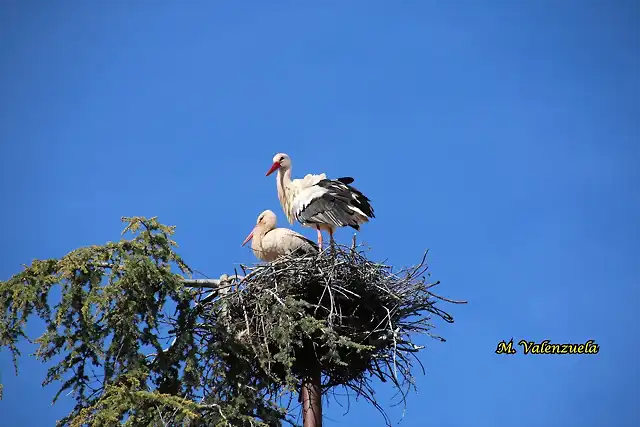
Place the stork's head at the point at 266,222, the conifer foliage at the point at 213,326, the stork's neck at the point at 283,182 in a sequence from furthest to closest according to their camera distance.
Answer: the stork's neck at the point at 283,182, the stork's head at the point at 266,222, the conifer foliage at the point at 213,326

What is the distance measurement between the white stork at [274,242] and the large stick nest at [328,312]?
124 centimetres

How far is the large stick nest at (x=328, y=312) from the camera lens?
1012cm

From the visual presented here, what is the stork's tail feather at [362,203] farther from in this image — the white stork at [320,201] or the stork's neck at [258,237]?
the stork's neck at [258,237]

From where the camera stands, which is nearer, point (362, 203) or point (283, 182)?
point (362, 203)

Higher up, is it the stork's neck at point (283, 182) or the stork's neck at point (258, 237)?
the stork's neck at point (283, 182)

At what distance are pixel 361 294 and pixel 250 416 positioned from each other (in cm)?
183

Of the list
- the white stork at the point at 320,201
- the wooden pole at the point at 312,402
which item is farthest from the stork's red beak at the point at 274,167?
the wooden pole at the point at 312,402

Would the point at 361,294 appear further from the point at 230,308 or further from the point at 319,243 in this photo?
the point at 319,243

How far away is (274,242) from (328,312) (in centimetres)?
190

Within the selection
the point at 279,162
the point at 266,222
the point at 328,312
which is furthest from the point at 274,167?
the point at 328,312

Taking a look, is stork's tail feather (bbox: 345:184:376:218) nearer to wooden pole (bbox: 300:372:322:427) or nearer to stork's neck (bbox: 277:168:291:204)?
stork's neck (bbox: 277:168:291:204)

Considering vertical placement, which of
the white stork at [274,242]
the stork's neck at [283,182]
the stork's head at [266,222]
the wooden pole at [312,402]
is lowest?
the wooden pole at [312,402]

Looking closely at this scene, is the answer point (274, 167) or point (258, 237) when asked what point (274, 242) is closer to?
point (258, 237)

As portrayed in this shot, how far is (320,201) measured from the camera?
12641 mm
